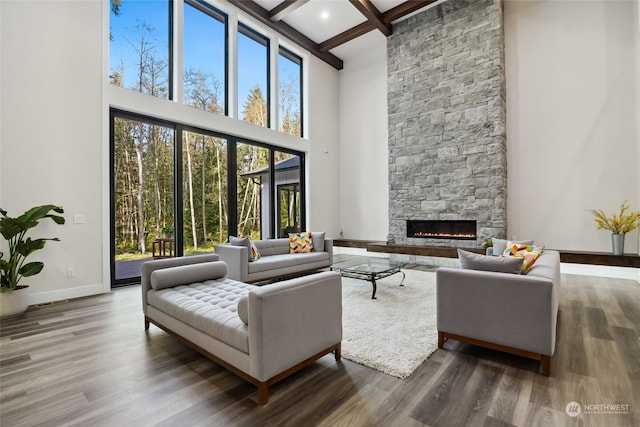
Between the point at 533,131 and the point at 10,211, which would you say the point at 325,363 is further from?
the point at 533,131

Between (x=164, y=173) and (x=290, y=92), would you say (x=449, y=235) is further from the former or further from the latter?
(x=164, y=173)

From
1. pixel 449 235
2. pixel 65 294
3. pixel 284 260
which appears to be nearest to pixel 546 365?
pixel 284 260

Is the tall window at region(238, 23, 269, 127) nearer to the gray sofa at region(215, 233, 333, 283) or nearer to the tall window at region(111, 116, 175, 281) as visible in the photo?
the tall window at region(111, 116, 175, 281)

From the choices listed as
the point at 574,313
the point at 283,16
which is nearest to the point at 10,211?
the point at 283,16

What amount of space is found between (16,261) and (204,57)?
14.3 feet

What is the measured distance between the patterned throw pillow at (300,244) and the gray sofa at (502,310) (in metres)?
3.23

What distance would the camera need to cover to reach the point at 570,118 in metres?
5.42

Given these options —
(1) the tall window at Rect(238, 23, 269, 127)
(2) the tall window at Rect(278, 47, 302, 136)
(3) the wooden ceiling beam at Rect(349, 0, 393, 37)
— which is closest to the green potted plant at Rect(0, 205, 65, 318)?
(1) the tall window at Rect(238, 23, 269, 127)

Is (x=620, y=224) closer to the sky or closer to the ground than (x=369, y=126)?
closer to the ground

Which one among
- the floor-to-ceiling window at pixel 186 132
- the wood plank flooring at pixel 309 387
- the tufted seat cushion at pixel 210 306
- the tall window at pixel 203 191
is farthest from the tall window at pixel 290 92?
the wood plank flooring at pixel 309 387

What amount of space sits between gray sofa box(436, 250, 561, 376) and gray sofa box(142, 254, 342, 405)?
91 cm

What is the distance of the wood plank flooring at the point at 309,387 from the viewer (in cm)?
161

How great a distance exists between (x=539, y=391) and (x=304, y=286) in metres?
1.55

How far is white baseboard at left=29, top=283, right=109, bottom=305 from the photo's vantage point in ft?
12.1
